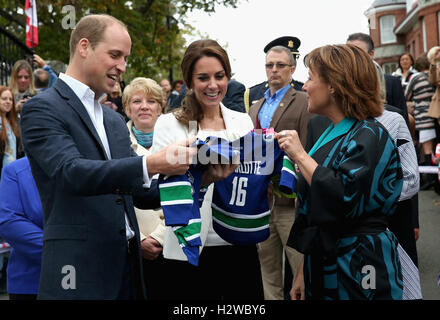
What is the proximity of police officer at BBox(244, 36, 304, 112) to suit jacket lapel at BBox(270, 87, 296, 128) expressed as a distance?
29cm

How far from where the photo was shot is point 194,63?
369 centimetres

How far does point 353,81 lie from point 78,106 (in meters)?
1.48

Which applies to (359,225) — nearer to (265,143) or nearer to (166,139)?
(265,143)

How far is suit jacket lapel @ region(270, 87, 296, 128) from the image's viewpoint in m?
5.17

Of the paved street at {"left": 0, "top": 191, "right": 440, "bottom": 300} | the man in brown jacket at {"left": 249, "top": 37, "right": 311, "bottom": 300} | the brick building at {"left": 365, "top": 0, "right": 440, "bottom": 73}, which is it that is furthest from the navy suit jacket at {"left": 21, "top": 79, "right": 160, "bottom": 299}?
the brick building at {"left": 365, "top": 0, "right": 440, "bottom": 73}

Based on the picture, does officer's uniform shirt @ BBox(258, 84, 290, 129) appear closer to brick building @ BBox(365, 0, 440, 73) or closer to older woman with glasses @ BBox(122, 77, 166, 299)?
older woman with glasses @ BBox(122, 77, 166, 299)

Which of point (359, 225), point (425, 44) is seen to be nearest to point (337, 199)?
point (359, 225)

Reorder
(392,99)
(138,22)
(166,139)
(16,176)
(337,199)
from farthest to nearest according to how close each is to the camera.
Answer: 1. (138,22)
2. (392,99)
3. (16,176)
4. (166,139)
5. (337,199)

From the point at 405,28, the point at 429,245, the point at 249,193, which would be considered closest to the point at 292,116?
the point at 249,193

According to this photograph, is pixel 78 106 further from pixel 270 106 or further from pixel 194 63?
pixel 270 106

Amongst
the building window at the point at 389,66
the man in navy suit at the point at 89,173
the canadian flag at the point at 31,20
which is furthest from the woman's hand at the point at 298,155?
the building window at the point at 389,66

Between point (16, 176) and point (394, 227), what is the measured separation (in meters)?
2.87

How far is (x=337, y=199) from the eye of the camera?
107 inches

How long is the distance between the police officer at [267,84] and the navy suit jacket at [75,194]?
10.8 ft
